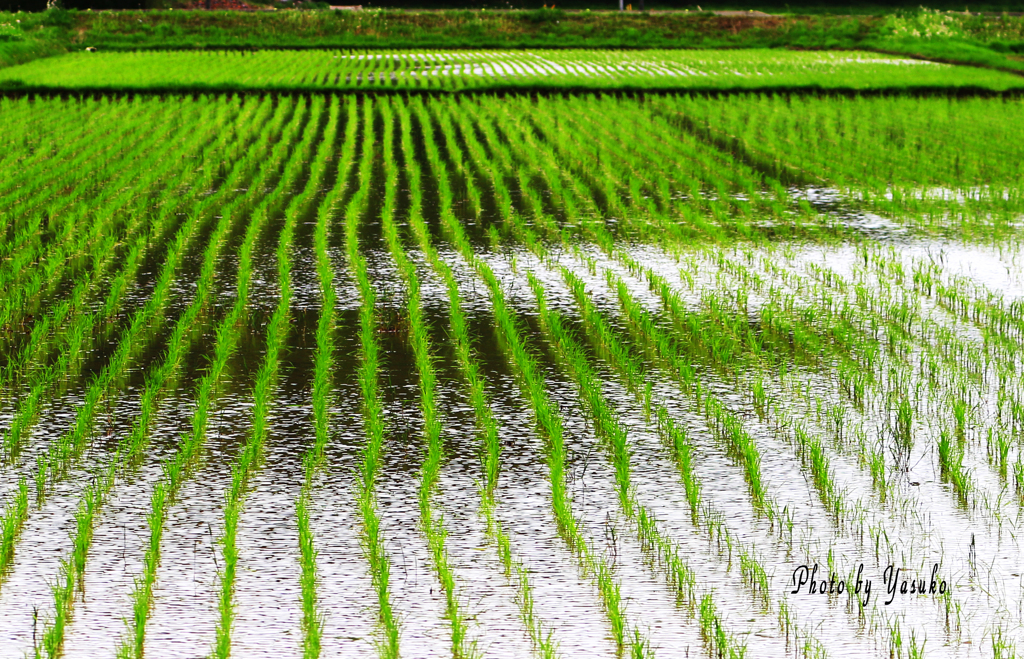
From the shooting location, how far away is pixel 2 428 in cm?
484

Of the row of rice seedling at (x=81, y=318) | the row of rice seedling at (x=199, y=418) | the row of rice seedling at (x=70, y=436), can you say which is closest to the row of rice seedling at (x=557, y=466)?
the row of rice seedling at (x=199, y=418)

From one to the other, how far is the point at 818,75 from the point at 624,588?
17.7 m

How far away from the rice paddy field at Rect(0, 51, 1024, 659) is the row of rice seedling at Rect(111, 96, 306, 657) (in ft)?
0.06

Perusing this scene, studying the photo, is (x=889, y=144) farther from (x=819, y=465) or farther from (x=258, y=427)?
(x=258, y=427)

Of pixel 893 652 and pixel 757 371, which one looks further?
pixel 757 371

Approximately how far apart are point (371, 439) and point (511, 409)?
660 mm

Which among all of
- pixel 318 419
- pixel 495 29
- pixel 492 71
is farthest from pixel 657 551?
pixel 495 29

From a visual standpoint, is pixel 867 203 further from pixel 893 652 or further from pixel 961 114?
pixel 893 652

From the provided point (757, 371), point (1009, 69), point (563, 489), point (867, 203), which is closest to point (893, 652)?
point (563, 489)

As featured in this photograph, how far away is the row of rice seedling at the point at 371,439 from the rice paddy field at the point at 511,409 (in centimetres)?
2

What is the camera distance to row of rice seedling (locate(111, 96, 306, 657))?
11.1 feet
